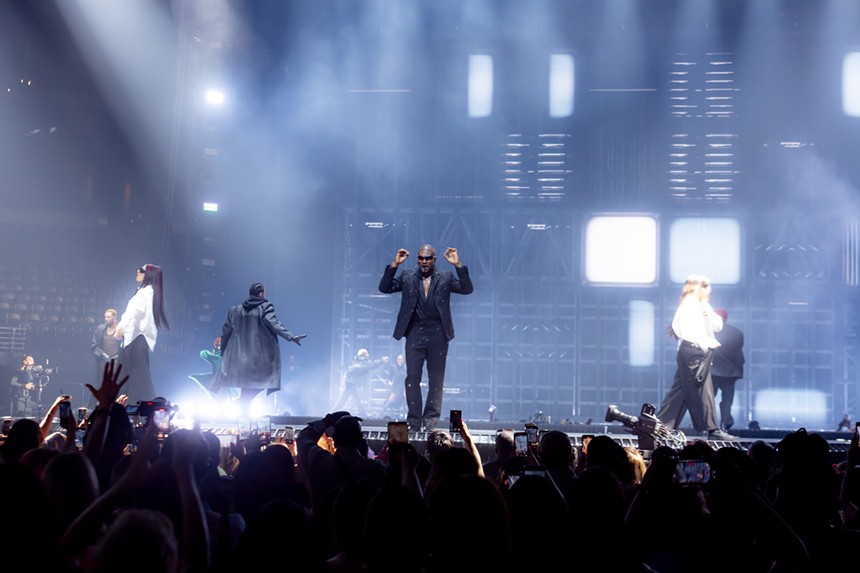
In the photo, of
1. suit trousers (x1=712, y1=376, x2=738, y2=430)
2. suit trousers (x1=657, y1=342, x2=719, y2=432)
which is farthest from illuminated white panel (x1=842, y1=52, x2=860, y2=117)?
suit trousers (x1=657, y1=342, x2=719, y2=432)

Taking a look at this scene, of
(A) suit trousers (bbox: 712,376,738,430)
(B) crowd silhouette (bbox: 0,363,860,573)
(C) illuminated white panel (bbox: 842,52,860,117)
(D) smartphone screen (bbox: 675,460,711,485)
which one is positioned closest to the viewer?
(B) crowd silhouette (bbox: 0,363,860,573)

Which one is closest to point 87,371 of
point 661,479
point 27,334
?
point 27,334

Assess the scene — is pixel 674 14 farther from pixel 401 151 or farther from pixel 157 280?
pixel 157 280

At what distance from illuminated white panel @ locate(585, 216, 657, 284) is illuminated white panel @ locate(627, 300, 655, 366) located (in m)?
0.62

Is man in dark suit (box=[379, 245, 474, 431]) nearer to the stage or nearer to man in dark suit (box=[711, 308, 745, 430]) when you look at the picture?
the stage

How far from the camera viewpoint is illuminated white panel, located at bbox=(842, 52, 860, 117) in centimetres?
1895

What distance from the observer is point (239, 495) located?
3520 millimetres

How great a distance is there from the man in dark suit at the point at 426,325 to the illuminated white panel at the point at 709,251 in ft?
39.1

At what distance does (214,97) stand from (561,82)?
842 centimetres

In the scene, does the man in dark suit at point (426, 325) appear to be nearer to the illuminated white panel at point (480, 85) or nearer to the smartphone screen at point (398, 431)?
the smartphone screen at point (398, 431)

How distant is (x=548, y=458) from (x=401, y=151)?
54.0 feet

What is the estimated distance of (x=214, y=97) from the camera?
1764cm

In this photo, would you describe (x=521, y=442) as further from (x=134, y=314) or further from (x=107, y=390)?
(x=134, y=314)

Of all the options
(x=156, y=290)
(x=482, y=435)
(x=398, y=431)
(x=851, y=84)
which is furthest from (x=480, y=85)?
(x=398, y=431)
